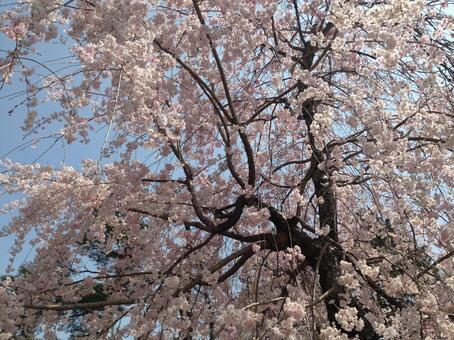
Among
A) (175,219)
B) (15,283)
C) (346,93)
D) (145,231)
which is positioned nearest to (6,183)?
(15,283)

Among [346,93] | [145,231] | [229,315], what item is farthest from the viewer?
[346,93]

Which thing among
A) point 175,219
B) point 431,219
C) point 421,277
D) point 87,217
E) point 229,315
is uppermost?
point 87,217

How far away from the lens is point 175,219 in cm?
363

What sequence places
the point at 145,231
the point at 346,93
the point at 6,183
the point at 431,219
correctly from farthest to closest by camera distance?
the point at 6,183 < the point at 346,93 < the point at 145,231 < the point at 431,219

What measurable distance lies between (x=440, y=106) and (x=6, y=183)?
3903 millimetres

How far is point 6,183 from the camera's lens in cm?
458

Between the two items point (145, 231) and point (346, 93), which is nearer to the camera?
point (145, 231)

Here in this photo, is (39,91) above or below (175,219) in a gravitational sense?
above

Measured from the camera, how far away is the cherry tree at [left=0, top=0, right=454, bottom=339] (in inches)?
116

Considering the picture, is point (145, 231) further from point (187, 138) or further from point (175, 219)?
point (187, 138)

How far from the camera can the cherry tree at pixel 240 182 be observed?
9.70 ft

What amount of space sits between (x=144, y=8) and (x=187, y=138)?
1489 mm

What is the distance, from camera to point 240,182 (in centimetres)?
390

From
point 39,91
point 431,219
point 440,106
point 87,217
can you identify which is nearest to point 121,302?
point 87,217
